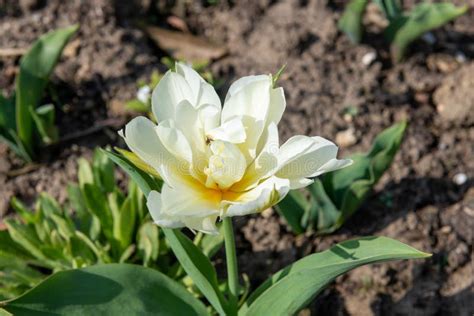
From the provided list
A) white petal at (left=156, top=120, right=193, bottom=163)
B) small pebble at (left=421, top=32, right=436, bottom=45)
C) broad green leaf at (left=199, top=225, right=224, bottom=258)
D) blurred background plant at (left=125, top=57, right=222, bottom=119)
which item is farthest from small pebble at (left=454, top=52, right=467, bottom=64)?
white petal at (left=156, top=120, right=193, bottom=163)

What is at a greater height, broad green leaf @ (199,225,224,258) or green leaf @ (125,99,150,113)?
green leaf @ (125,99,150,113)

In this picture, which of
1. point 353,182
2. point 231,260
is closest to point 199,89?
point 231,260

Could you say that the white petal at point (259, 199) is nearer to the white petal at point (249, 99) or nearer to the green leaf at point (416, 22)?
the white petal at point (249, 99)

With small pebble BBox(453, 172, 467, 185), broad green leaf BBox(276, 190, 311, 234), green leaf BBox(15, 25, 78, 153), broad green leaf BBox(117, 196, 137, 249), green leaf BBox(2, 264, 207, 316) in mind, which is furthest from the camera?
small pebble BBox(453, 172, 467, 185)

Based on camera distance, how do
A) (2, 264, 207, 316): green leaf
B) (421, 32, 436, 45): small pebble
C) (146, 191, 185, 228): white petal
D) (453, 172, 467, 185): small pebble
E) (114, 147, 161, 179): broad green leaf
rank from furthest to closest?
(421, 32, 436, 45): small pebble
(453, 172, 467, 185): small pebble
(2, 264, 207, 316): green leaf
(114, 147, 161, 179): broad green leaf
(146, 191, 185, 228): white petal

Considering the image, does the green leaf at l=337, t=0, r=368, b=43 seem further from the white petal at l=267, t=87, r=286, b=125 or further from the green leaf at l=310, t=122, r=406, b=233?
the white petal at l=267, t=87, r=286, b=125

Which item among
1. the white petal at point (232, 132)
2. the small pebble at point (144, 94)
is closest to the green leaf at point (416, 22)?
the small pebble at point (144, 94)

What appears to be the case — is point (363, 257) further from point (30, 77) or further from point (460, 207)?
point (30, 77)
